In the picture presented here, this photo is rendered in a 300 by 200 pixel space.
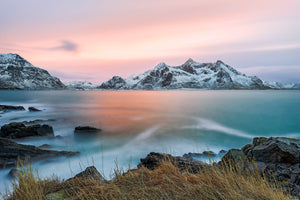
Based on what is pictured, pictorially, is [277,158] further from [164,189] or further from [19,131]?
[19,131]

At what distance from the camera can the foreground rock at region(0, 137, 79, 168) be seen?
7.72 metres

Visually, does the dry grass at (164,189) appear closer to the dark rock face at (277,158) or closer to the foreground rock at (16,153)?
the dark rock face at (277,158)

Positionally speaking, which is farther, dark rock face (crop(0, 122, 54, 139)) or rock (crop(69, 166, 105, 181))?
dark rock face (crop(0, 122, 54, 139))

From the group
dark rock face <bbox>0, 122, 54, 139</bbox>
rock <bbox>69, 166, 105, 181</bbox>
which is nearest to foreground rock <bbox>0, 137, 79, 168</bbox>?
dark rock face <bbox>0, 122, 54, 139</bbox>

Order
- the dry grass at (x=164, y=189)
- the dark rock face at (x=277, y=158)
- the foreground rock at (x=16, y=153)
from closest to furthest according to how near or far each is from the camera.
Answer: the dry grass at (x=164, y=189) < the dark rock face at (x=277, y=158) < the foreground rock at (x=16, y=153)

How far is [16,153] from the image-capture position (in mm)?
8164

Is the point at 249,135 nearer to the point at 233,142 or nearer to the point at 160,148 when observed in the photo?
the point at 233,142

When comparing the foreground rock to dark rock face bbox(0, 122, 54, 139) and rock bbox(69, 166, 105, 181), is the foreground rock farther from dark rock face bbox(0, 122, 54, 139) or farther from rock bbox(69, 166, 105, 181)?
rock bbox(69, 166, 105, 181)

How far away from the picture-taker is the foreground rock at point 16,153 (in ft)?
25.3

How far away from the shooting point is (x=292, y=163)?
19.9 feet

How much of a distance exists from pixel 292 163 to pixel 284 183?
181 cm

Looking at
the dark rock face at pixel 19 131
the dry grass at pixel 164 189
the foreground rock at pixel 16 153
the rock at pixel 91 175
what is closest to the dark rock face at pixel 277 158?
the dry grass at pixel 164 189

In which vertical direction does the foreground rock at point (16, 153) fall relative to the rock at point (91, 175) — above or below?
below

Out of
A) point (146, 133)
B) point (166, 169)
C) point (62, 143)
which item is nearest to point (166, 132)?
point (146, 133)
